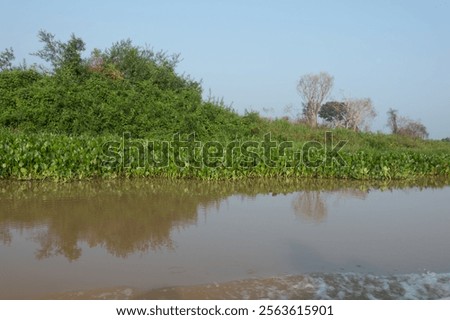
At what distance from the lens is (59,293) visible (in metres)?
4.05

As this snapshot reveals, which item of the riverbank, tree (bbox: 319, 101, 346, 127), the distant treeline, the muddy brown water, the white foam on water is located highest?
tree (bbox: 319, 101, 346, 127)

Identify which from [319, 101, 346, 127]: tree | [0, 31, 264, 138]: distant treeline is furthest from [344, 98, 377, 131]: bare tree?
[0, 31, 264, 138]: distant treeline

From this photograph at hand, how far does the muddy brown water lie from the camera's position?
14.3ft

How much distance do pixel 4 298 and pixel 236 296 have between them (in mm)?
2060

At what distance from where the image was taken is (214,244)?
19.5ft

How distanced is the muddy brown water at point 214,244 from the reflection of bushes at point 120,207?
3 centimetres

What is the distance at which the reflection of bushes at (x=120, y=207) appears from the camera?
6.00 meters

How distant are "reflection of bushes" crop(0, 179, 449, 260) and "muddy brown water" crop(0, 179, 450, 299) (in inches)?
1.0

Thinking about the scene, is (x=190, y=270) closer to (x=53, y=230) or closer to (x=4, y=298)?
(x=4, y=298)

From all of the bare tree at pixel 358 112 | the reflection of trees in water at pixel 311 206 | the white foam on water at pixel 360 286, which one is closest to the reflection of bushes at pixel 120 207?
the reflection of trees in water at pixel 311 206

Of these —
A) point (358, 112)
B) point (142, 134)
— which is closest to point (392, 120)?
point (358, 112)

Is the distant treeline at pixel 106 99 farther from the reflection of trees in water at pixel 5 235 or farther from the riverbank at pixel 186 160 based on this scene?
the reflection of trees in water at pixel 5 235

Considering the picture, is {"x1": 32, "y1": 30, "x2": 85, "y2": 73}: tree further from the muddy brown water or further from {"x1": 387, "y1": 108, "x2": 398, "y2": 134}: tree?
{"x1": 387, "y1": 108, "x2": 398, "y2": 134}: tree

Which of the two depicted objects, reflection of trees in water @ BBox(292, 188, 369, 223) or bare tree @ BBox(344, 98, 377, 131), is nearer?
reflection of trees in water @ BBox(292, 188, 369, 223)
